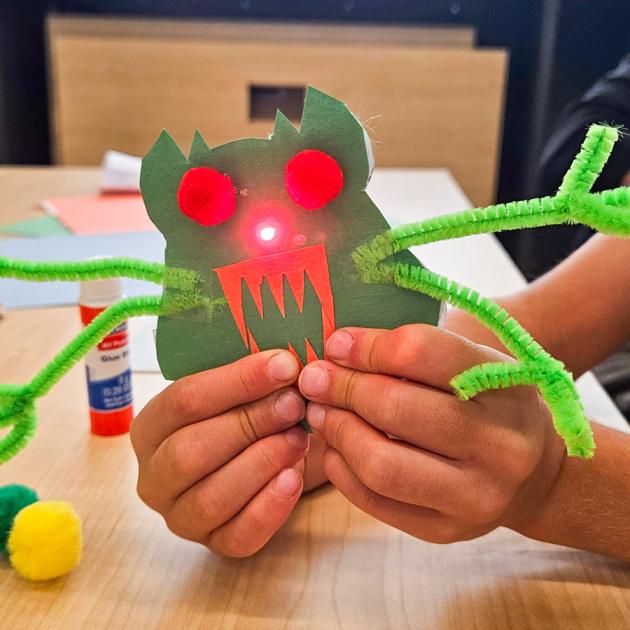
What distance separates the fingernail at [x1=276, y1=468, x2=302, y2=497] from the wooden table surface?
7 centimetres

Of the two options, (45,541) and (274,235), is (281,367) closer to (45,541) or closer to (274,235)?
(274,235)

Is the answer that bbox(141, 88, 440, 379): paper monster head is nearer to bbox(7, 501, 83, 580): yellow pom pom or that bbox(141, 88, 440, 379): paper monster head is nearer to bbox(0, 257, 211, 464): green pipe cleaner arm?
bbox(0, 257, 211, 464): green pipe cleaner arm

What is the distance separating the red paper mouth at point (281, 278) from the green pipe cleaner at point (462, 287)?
0.01 m

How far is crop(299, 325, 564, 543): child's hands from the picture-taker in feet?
1.44

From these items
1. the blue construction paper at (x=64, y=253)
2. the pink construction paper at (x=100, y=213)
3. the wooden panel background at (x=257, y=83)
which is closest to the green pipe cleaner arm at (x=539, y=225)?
the blue construction paper at (x=64, y=253)

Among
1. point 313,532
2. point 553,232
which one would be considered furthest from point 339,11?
point 313,532

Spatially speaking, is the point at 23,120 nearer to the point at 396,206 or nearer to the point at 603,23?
the point at 396,206

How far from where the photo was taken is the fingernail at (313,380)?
1.51ft

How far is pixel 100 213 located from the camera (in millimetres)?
1400

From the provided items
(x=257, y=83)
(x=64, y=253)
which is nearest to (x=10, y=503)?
(x=64, y=253)

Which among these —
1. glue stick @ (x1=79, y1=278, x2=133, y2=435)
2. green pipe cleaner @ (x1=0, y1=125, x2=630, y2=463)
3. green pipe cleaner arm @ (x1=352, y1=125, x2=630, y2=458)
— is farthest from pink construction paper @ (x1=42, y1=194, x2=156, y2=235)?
green pipe cleaner arm @ (x1=352, y1=125, x2=630, y2=458)

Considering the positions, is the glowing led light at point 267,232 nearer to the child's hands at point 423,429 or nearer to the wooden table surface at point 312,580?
the child's hands at point 423,429

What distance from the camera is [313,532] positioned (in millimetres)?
562

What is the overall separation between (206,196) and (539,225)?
0.19 meters
